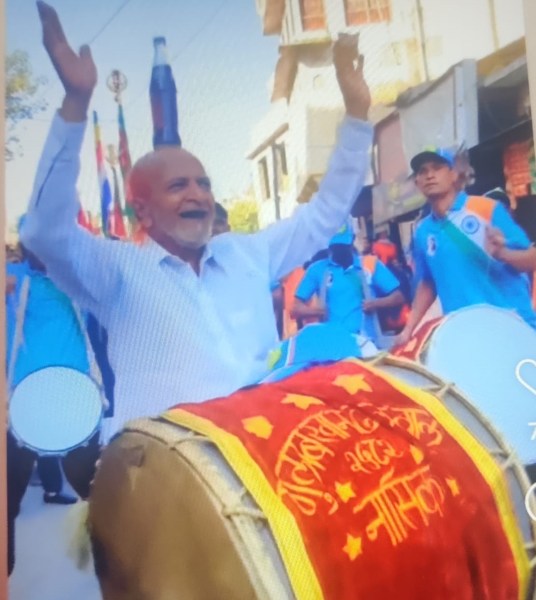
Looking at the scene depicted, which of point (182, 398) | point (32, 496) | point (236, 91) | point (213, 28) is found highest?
point (213, 28)

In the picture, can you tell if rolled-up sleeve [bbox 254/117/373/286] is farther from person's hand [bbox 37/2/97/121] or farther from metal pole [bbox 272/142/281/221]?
person's hand [bbox 37/2/97/121]

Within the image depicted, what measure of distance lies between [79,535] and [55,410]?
6.9 inches

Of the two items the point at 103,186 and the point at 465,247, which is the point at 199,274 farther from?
the point at 465,247

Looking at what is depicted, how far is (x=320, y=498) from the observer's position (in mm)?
1023

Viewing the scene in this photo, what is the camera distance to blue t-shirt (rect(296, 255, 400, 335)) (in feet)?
4.00

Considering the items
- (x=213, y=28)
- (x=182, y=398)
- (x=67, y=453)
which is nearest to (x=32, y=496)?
(x=67, y=453)

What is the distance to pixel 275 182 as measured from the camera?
125 centimetres

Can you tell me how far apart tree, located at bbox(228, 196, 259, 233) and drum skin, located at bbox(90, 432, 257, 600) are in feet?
1.20

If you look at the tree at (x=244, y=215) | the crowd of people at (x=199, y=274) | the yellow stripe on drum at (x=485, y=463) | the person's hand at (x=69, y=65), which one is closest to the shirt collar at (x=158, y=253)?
the crowd of people at (x=199, y=274)

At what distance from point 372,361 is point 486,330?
8.3 inches

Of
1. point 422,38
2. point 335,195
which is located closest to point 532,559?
point 335,195

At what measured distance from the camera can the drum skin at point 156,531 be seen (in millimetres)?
932

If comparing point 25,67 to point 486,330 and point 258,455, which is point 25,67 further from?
point 486,330

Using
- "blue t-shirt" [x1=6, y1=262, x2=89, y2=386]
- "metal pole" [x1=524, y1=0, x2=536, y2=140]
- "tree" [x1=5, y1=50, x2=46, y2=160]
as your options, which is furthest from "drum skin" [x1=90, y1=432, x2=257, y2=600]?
"metal pole" [x1=524, y1=0, x2=536, y2=140]
